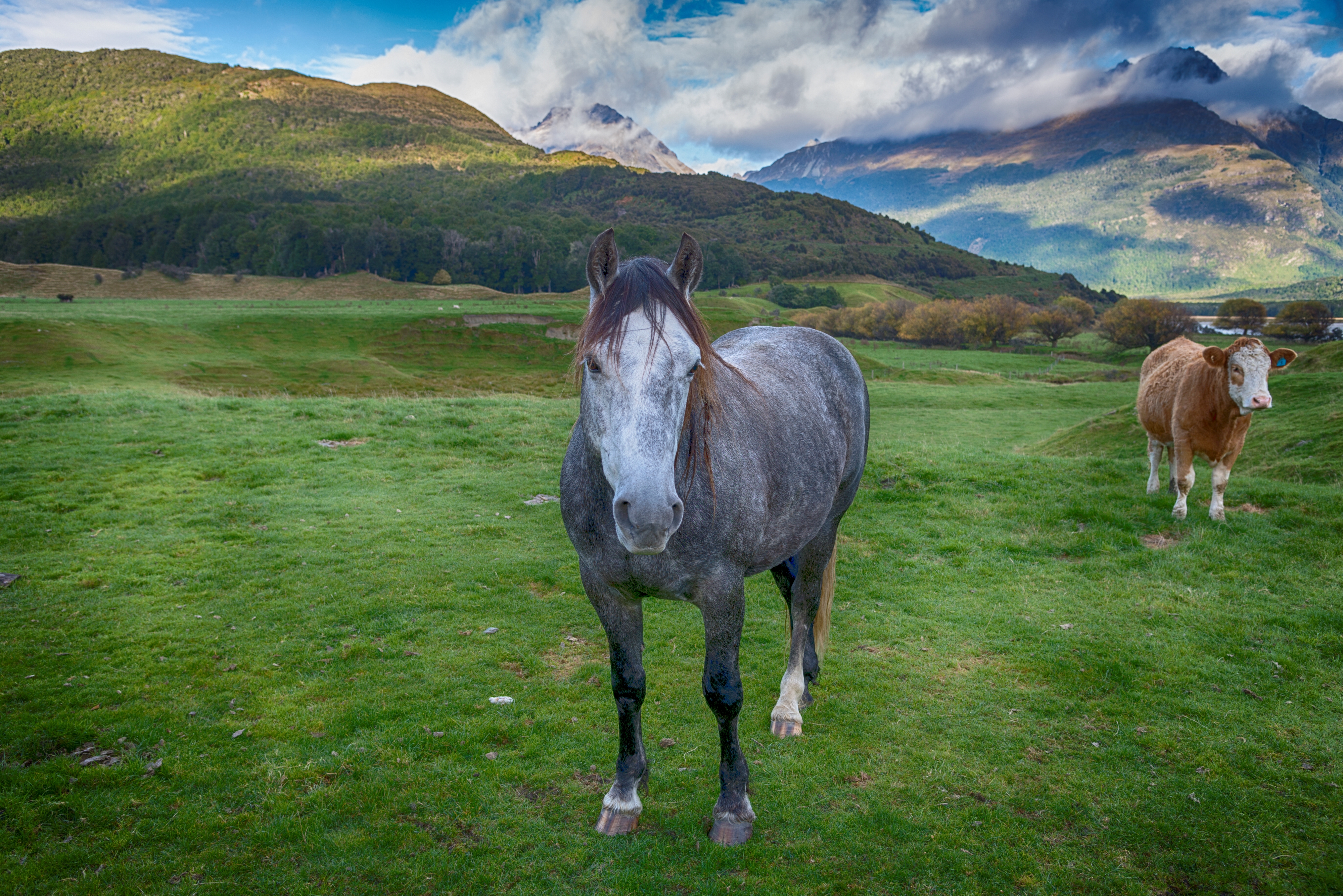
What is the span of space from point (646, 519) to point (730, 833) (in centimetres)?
252

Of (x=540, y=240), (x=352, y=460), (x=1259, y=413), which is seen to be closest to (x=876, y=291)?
(x=540, y=240)

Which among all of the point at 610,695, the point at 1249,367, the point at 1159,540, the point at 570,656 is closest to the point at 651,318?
the point at 610,695

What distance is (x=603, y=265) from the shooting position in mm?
3416

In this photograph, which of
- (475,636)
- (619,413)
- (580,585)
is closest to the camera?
(619,413)

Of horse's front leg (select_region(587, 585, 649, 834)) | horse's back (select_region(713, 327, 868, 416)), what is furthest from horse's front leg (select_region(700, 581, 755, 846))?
horse's back (select_region(713, 327, 868, 416))

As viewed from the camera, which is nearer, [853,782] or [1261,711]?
[853,782]

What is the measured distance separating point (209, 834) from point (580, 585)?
188 inches

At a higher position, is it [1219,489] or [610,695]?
[1219,489]

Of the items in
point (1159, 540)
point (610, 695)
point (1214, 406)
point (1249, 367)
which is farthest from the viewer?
point (1214, 406)

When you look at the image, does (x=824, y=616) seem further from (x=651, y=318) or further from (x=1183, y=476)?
(x=1183, y=476)

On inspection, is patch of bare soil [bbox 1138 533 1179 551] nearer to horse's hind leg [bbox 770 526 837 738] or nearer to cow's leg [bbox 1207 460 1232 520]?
cow's leg [bbox 1207 460 1232 520]

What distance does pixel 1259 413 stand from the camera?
1555 centimetres

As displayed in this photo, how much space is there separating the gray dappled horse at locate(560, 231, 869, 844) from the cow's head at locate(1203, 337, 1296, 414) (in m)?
7.44

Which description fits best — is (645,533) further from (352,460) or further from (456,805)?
(352,460)
